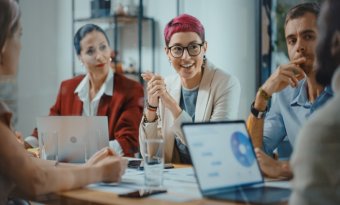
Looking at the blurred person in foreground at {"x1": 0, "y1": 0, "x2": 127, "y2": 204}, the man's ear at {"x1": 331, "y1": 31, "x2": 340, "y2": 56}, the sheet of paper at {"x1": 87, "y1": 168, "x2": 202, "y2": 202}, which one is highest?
the man's ear at {"x1": 331, "y1": 31, "x2": 340, "y2": 56}

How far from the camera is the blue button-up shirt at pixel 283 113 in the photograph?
1516 mm

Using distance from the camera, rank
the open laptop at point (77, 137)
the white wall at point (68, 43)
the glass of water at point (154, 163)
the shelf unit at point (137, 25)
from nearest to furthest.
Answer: the glass of water at point (154, 163)
the open laptop at point (77, 137)
the white wall at point (68, 43)
the shelf unit at point (137, 25)

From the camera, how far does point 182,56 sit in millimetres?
2139

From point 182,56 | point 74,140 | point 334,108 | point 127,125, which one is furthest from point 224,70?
point 334,108

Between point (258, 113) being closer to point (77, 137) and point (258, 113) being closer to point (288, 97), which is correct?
point (288, 97)

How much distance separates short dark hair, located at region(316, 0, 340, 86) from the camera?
3.29ft

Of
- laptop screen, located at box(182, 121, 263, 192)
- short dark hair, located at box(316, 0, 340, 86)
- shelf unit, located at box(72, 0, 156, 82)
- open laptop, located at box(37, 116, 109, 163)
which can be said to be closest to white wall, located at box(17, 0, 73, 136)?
shelf unit, located at box(72, 0, 156, 82)

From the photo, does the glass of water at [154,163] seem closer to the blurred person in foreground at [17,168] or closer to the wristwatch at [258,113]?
the blurred person in foreground at [17,168]

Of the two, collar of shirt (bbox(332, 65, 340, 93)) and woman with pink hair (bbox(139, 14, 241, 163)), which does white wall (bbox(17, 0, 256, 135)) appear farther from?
collar of shirt (bbox(332, 65, 340, 93))

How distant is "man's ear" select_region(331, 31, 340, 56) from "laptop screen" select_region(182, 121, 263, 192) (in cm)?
38

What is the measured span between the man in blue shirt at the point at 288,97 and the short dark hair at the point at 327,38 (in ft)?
0.49

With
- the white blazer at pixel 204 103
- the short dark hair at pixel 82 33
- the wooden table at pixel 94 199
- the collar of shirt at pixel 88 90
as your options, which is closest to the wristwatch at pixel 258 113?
the white blazer at pixel 204 103

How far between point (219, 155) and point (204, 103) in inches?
34.6

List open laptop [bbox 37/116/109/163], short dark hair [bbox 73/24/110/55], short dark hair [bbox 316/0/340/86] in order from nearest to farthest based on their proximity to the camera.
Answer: short dark hair [bbox 316/0/340/86] < open laptop [bbox 37/116/109/163] < short dark hair [bbox 73/24/110/55]
